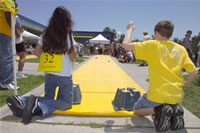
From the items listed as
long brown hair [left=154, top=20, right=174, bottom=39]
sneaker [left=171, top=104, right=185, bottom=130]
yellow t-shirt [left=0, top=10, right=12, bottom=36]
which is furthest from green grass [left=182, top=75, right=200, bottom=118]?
yellow t-shirt [left=0, top=10, right=12, bottom=36]

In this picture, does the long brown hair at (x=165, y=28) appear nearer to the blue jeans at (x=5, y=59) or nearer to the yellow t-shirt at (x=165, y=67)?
the yellow t-shirt at (x=165, y=67)

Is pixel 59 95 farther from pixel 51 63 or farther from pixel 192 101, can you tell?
pixel 192 101

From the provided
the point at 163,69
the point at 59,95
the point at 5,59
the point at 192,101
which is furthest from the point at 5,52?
the point at 192,101

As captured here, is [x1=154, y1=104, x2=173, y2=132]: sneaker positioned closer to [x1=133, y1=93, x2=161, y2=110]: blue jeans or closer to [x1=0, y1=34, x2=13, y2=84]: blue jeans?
[x1=133, y1=93, x2=161, y2=110]: blue jeans

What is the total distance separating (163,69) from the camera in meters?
2.19

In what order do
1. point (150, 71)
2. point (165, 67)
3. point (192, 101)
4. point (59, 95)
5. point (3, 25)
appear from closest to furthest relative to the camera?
point (165, 67) → point (150, 71) → point (59, 95) → point (192, 101) → point (3, 25)

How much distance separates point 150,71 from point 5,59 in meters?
2.91

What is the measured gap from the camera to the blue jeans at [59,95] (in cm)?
247

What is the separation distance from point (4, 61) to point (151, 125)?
120 inches

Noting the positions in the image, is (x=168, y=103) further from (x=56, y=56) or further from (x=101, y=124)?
(x=56, y=56)

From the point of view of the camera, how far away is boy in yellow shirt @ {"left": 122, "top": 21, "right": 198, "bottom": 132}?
6.97ft

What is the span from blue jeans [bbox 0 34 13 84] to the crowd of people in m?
1.38

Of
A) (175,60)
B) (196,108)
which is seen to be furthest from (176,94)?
(196,108)

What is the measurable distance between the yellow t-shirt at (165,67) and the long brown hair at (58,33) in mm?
1036
